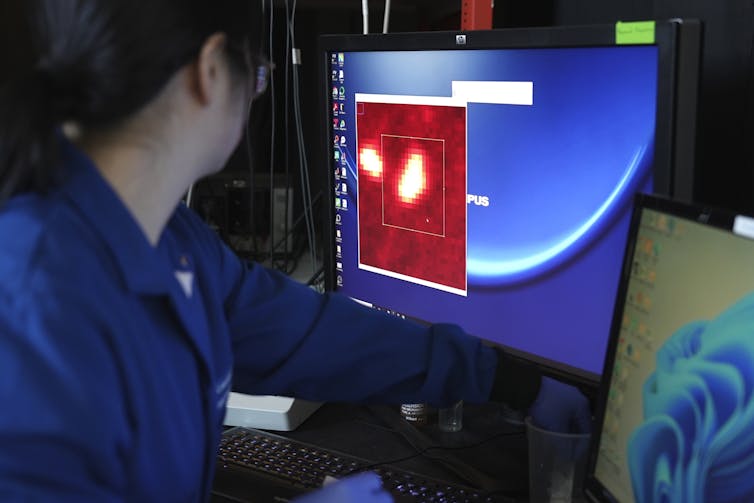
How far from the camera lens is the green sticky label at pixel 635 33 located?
90 centimetres

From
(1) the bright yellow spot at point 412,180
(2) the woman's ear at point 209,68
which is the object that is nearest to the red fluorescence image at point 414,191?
(1) the bright yellow spot at point 412,180

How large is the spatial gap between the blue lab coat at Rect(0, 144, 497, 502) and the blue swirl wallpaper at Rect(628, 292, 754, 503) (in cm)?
30

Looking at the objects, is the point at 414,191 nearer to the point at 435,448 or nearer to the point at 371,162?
the point at 371,162

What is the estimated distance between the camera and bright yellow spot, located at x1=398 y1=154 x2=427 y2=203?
1.19 meters

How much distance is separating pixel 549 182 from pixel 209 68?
44cm

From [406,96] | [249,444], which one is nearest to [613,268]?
[406,96]

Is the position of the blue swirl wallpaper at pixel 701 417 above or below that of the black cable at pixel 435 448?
above

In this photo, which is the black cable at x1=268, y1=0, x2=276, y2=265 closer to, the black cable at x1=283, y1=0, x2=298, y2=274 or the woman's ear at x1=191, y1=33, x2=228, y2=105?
the black cable at x1=283, y1=0, x2=298, y2=274

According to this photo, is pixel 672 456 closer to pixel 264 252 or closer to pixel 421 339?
pixel 421 339

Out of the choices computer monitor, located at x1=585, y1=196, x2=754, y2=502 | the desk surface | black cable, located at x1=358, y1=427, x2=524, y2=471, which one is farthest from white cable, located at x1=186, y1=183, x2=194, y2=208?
computer monitor, located at x1=585, y1=196, x2=754, y2=502

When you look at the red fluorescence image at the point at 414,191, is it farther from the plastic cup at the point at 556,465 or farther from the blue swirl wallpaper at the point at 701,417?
the blue swirl wallpaper at the point at 701,417

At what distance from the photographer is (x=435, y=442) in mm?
1198

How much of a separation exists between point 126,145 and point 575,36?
50cm

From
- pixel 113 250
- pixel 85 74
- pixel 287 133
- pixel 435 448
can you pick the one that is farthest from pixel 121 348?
pixel 287 133
